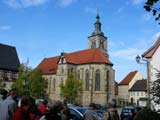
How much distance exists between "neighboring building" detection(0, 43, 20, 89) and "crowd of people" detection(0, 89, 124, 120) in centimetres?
5595

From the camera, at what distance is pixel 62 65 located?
81.4 m

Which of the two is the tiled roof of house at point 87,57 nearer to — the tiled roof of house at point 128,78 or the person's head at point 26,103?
the tiled roof of house at point 128,78

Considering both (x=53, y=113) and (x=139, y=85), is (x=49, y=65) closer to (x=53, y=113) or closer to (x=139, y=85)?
(x=139, y=85)

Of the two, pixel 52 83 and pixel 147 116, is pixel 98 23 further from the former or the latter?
pixel 147 116

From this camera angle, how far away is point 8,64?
69.0 m

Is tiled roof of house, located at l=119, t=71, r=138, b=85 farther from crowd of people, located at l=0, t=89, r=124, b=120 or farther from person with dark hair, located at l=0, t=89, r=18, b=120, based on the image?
person with dark hair, located at l=0, t=89, r=18, b=120

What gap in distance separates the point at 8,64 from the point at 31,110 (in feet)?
208

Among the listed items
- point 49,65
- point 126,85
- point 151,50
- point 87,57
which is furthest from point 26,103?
point 126,85

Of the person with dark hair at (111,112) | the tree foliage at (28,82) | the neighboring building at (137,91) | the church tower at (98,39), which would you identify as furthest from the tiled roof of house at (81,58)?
the person with dark hair at (111,112)

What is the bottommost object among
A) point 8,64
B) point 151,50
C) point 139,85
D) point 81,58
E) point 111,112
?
point 111,112

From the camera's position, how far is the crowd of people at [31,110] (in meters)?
5.66

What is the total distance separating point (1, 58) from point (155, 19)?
6279cm

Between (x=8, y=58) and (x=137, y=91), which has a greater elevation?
(x=8, y=58)

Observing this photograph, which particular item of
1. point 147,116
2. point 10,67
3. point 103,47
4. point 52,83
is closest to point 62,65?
point 52,83
